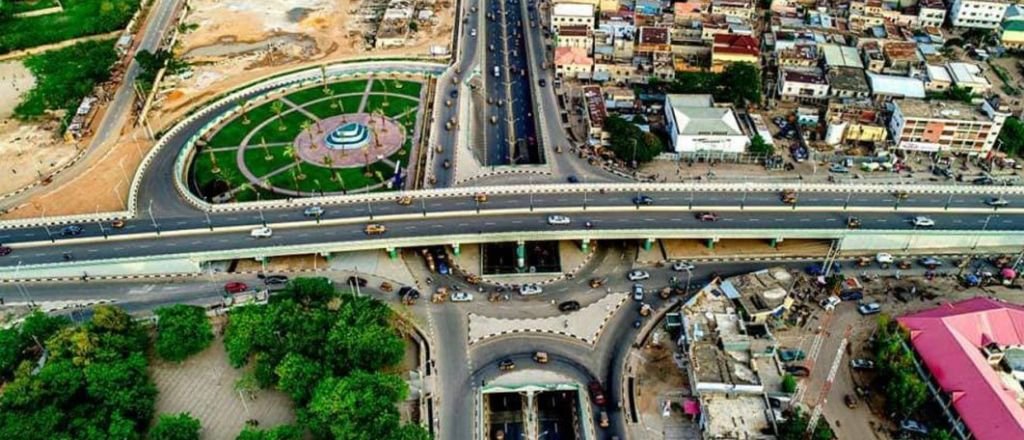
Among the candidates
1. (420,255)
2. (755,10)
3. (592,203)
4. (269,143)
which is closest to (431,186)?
(420,255)

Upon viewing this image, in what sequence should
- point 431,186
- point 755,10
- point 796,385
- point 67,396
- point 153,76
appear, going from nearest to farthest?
point 67,396, point 796,385, point 431,186, point 153,76, point 755,10

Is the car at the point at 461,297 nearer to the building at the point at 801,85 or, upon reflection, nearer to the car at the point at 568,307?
the car at the point at 568,307

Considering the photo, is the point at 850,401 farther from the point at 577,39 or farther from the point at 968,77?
the point at 577,39

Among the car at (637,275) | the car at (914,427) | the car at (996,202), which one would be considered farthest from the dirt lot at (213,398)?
the car at (996,202)

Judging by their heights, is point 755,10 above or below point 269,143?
above

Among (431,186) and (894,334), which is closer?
(894,334)

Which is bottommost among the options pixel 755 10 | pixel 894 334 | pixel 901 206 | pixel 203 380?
pixel 203 380

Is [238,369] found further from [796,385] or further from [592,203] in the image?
[796,385]

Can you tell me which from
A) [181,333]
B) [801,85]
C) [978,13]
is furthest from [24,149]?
[978,13]
